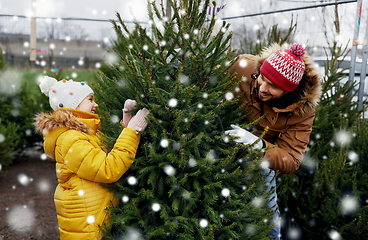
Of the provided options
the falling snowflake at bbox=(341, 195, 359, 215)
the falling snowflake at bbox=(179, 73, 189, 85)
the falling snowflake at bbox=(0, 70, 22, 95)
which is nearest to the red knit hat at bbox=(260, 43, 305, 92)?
the falling snowflake at bbox=(179, 73, 189, 85)

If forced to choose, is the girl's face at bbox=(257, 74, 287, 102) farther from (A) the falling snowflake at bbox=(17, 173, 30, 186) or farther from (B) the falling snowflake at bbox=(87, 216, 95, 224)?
(A) the falling snowflake at bbox=(17, 173, 30, 186)

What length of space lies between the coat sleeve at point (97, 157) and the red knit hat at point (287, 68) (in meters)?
1.25

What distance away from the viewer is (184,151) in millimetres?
1520

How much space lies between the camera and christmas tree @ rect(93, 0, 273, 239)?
4.99 ft

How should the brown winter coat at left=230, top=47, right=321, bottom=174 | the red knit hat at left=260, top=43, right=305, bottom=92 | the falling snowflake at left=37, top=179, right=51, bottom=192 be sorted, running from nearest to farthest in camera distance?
the red knit hat at left=260, top=43, right=305, bottom=92 → the brown winter coat at left=230, top=47, right=321, bottom=174 → the falling snowflake at left=37, top=179, right=51, bottom=192

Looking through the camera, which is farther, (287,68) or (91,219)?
(287,68)

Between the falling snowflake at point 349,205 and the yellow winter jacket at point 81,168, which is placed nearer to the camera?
the yellow winter jacket at point 81,168

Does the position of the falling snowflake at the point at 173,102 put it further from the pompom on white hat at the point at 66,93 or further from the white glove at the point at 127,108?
the pompom on white hat at the point at 66,93

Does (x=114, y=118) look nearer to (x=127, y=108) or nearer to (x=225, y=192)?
(x=127, y=108)

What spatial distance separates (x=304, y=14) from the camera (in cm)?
651

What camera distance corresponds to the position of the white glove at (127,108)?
66.2 inches

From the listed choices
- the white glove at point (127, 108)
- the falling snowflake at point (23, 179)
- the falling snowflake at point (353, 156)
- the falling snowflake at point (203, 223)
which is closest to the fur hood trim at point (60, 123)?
the white glove at point (127, 108)

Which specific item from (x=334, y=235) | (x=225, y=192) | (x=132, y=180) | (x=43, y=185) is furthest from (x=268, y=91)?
(x=43, y=185)

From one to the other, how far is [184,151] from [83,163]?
65 centimetres
